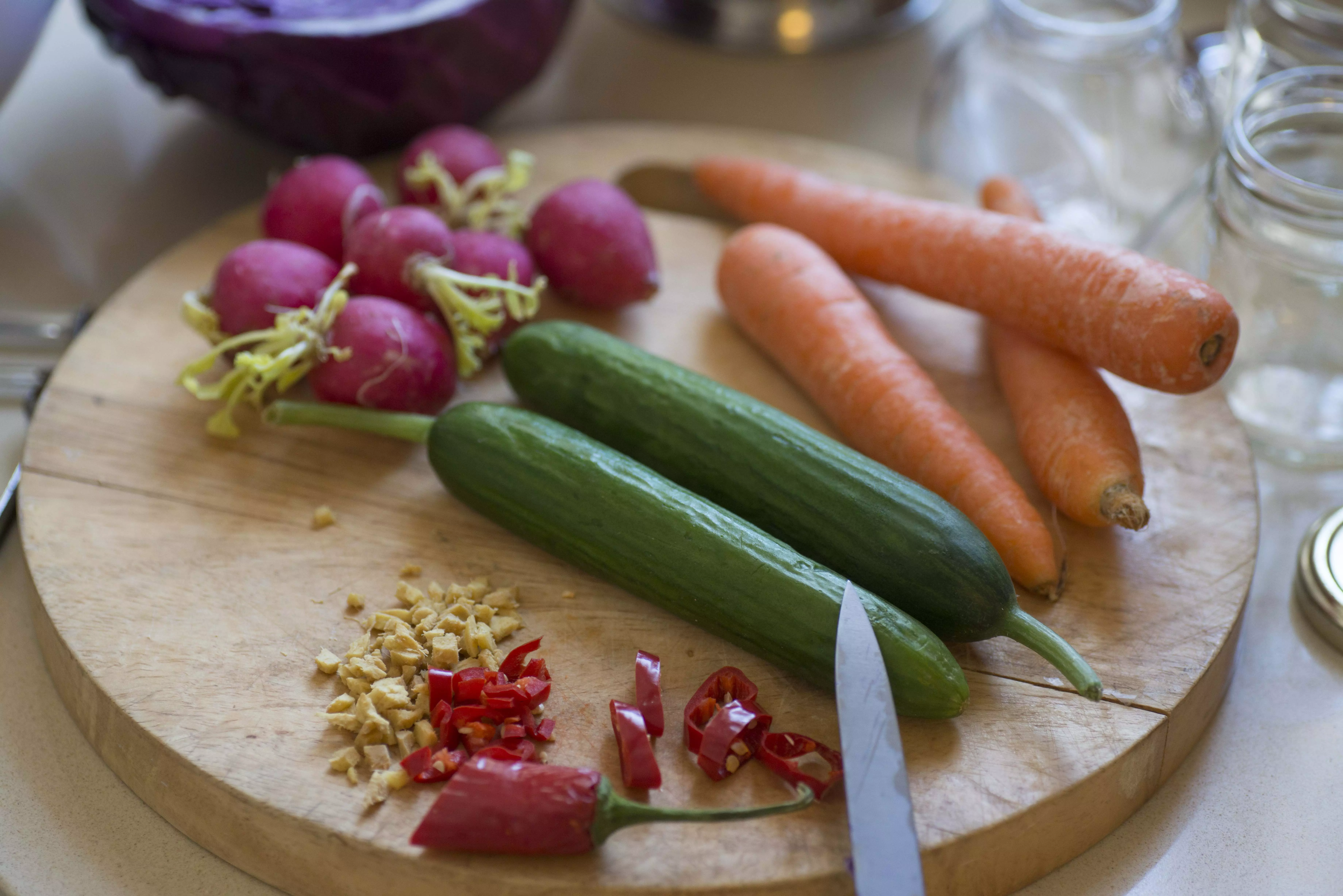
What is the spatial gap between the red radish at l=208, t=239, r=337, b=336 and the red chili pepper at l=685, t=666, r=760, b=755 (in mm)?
842

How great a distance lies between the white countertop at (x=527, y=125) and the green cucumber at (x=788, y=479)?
26 cm

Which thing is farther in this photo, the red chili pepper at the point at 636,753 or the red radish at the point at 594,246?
the red radish at the point at 594,246

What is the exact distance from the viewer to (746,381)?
179 cm

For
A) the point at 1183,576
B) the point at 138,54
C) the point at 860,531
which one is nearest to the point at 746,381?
the point at 860,531

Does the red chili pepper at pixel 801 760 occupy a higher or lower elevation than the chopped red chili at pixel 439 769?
lower

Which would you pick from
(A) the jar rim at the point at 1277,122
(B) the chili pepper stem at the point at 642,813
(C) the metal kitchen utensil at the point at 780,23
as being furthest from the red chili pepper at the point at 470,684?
(C) the metal kitchen utensil at the point at 780,23

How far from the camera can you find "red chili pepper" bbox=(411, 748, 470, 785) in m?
1.21

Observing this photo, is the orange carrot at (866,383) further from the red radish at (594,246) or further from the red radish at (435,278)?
the red radish at (435,278)

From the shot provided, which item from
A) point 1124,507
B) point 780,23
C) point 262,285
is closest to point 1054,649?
point 1124,507

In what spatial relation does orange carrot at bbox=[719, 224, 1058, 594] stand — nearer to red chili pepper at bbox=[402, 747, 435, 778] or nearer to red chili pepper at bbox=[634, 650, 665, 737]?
red chili pepper at bbox=[634, 650, 665, 737]

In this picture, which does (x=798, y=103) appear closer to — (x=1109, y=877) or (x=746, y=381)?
(x=746, y=381)

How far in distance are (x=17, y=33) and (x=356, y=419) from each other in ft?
3.17

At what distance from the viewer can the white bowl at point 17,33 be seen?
1845 millimetres

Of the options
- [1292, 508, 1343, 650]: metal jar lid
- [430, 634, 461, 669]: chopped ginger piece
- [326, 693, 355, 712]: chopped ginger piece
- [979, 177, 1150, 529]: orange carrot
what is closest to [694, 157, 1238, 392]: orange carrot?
[979, 177, 1150, 529]: orange carrot
